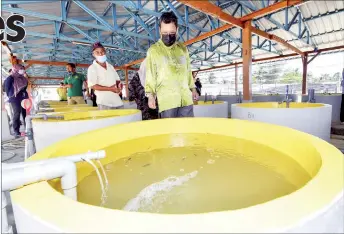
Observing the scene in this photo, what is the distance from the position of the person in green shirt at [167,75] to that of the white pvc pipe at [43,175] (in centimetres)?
134

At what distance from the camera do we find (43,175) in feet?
2.19

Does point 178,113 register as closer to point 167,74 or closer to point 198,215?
point 167,74

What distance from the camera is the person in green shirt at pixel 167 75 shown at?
201 cm

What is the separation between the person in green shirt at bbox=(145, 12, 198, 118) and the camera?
201 cm

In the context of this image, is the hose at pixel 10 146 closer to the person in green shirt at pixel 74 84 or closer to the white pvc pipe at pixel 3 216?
the person in green shirt at pixel 74 84

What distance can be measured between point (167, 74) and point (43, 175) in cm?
153

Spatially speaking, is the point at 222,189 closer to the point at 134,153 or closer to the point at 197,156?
the point at 197,156

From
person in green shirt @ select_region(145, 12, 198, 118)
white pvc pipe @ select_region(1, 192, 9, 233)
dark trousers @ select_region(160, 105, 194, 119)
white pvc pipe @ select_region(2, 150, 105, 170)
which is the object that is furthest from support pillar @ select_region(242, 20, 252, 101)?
white pvc pipe @ select_region(1, 192, 9, 233)

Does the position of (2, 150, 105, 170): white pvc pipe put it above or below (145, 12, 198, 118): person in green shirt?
below

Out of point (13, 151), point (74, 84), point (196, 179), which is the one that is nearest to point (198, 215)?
point (196, 179)

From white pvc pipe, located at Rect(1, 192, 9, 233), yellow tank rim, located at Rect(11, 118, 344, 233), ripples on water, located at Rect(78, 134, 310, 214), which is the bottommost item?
ripples on water, located at Rect(78, 134, 310, 214)

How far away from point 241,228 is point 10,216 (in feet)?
2.55

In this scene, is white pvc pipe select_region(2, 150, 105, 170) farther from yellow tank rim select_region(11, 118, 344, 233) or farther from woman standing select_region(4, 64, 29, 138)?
woman standing select_region(4, 64, 29, 138)

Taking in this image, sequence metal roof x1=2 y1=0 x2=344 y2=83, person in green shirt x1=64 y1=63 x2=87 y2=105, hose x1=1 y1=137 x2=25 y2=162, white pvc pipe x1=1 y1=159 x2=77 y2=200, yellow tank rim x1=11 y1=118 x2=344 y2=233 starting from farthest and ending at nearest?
metal roof x1=2 y1=0 x2=344 y2=83
person in green shirt x1=64 y1=63 x2=87 y2=105
hose x1=1 y1=137 x2=25 y2=162
white pvc pipe x1=1 y1=159 x2=77 y2=200
yellow tank rim x1=11 y1=118 x2=344 y2=233
